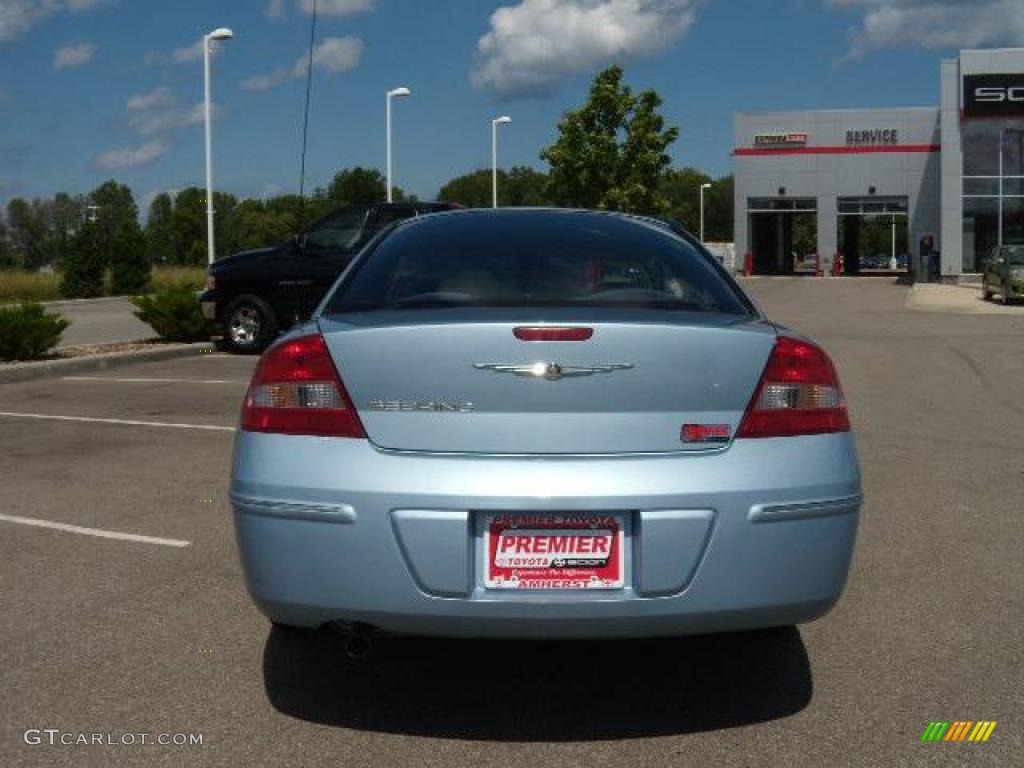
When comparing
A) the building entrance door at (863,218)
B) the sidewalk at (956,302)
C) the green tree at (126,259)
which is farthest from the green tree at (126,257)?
the building entrance door at (863,218)

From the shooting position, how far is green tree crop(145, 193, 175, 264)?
10494 centimetres

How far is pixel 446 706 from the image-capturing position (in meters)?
3.82

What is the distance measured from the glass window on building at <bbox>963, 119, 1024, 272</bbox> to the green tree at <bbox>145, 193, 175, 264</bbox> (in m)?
45.5

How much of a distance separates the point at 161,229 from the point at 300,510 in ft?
420

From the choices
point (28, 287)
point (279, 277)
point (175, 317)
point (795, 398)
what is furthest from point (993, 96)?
point (795, 398)

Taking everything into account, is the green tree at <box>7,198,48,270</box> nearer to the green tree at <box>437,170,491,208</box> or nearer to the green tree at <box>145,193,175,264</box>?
the green tree at <box>145,193,175,264</box>

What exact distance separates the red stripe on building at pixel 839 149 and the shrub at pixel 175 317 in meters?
47.2

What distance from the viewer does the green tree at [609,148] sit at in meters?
48.4

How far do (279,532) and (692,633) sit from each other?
1155 mm

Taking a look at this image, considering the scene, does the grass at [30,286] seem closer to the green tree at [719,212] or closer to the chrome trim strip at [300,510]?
the chrome trim strip at [300,510]

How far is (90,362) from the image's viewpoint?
15.0 metres

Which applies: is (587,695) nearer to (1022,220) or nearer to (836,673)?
(836,673)

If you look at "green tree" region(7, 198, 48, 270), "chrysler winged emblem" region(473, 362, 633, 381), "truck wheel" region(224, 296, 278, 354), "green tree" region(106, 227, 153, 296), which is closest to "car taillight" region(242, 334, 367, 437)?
"chrysler winged emblem" region(473, 362, 633, 381)

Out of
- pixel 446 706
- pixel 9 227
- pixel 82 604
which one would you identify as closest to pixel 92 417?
pixel 82 604
